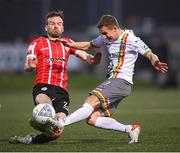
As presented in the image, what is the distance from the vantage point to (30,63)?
1227 centimetres

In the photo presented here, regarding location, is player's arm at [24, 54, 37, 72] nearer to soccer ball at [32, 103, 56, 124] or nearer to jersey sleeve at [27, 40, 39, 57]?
jersey sleeve at [27, 40, 39, 57]

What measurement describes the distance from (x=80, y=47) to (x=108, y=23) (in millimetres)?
809

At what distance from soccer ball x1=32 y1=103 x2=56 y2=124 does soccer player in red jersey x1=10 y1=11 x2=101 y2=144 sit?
1.69ft

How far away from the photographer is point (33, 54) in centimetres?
1266

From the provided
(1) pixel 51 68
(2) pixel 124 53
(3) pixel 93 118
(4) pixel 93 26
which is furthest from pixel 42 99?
(4) pixel 93 26

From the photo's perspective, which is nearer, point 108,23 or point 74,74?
point 108,23

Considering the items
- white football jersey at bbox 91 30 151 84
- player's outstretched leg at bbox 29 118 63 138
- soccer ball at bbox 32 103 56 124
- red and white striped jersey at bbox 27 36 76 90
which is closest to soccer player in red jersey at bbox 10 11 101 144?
red and white striped jersey at bbox 27 36 76 90

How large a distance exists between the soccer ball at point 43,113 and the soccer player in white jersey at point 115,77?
1.38 feet

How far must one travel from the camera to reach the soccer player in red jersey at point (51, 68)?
41.8ft

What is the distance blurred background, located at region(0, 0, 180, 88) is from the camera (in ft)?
125

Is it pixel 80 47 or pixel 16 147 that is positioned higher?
pixel 80 47

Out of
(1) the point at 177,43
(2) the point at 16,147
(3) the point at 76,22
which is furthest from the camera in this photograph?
(3) the point at 76,22

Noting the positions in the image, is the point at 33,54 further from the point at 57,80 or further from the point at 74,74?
the point at 74,74

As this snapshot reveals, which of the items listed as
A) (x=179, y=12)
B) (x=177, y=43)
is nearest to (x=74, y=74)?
(x=177, y=43)
